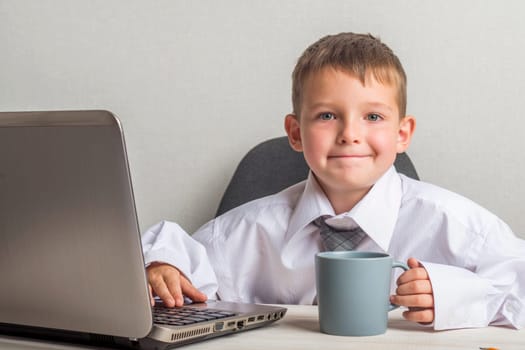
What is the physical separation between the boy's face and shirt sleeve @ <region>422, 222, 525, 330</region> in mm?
229

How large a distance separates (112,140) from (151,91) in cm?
132

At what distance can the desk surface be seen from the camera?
885 mm

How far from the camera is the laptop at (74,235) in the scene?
2.51 feet

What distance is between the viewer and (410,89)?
1.83 metres

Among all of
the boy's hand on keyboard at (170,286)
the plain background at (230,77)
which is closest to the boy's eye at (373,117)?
the boy's hand on keyboard at (170,286)

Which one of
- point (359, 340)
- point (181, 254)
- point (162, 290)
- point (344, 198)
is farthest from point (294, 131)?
point (359, 340)

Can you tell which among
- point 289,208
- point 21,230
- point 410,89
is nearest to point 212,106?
point 410,89

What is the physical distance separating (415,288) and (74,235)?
1.42 ft

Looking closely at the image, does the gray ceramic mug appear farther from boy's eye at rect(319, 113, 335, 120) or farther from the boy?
boy's eye at rect(319, 113, 335, 120)

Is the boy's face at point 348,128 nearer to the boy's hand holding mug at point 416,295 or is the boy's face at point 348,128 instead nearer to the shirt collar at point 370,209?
the shirt collar at point 370,209

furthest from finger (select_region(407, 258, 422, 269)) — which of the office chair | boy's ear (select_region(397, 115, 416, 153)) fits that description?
the office chair

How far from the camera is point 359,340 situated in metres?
0.91

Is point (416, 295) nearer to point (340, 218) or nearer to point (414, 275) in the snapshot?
point (414, 275)

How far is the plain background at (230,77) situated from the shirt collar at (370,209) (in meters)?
0.53
